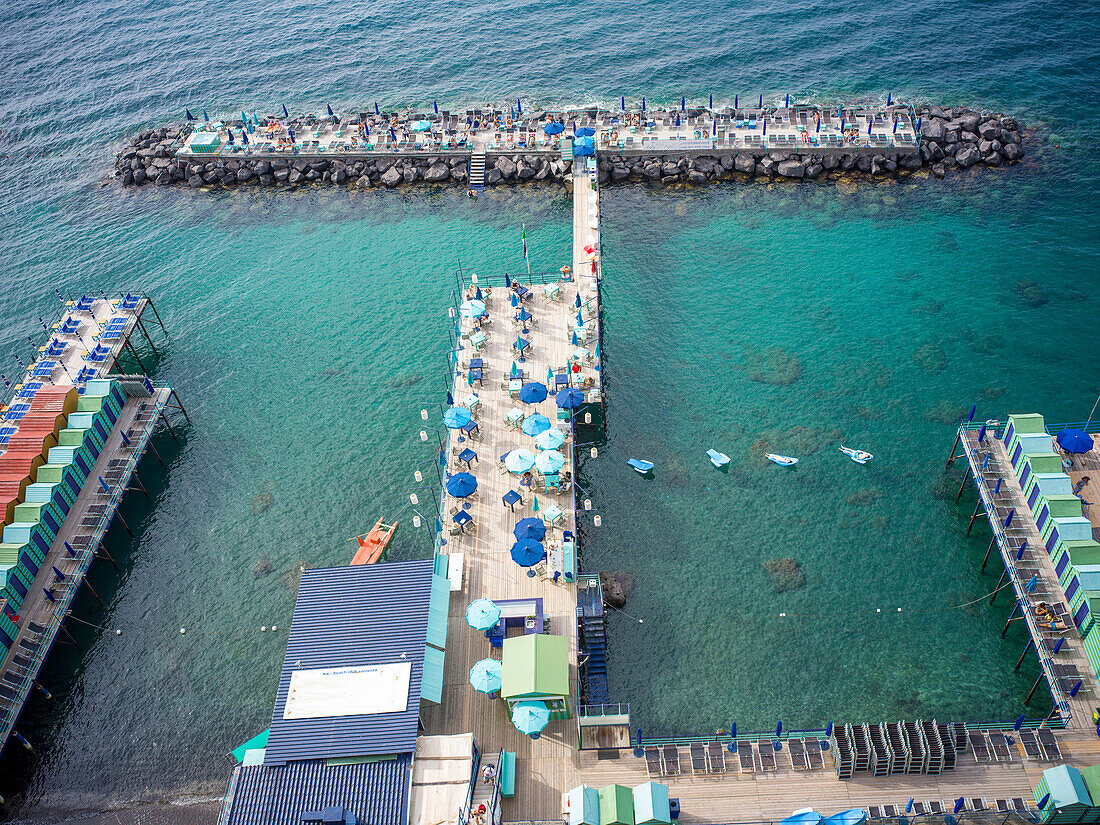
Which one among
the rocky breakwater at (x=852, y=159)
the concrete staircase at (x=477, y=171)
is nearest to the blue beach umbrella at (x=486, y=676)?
the concrete staircase at (x=477, y=171)

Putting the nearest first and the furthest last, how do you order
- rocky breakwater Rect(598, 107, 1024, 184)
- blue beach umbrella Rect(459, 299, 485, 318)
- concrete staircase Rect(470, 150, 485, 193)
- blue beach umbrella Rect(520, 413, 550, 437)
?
blue beach umbrella Rect(520, 413, 550, 437)
blue beach umbrella Rect(459, 299, 485, 318)
rocky breakwater Rect(598, 107, 1024, 184)
concrete staircase Rect(470, 150, 485, 193)

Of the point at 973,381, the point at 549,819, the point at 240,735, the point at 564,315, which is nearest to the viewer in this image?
the point at 549,819

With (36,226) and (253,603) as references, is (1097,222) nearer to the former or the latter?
(253,603)

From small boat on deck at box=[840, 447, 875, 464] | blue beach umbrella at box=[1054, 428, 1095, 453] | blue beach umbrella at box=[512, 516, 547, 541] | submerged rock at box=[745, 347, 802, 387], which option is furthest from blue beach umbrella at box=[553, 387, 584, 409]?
blue beach umbrella at box=[1054, 428, 1095, 453]

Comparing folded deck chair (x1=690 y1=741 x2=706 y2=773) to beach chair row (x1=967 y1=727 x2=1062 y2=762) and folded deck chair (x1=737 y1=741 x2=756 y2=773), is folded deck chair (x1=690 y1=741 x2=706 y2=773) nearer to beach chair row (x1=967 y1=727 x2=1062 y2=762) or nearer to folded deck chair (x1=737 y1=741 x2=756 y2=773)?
folded deck chair (x1=737 y1=741 x2=756 y2=773)

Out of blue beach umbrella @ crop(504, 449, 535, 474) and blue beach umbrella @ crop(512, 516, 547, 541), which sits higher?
blue beach umbrella @ crop(504, 449, 535, 474)

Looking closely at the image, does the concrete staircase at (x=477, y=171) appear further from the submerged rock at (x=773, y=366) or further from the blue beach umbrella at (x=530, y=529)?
the blue beach umbrella at (x=530, y=529)

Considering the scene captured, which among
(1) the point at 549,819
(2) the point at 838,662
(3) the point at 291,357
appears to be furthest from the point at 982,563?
(3) the point at 291,357
